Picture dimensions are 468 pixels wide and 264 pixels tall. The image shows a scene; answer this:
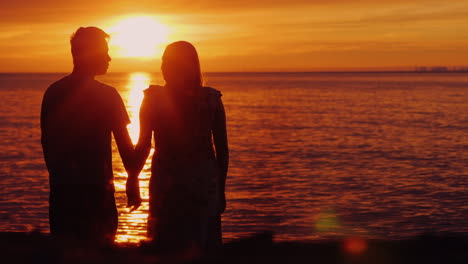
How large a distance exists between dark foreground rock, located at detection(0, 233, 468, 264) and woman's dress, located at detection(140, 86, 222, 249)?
0.97m

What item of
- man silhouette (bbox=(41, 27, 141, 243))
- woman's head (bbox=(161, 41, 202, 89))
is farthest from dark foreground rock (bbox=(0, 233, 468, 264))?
woman's head (bbox=(161, 41, 202, 89))

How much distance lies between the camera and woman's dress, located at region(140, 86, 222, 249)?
4.48 meters

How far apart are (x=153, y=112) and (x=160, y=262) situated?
1.66 m

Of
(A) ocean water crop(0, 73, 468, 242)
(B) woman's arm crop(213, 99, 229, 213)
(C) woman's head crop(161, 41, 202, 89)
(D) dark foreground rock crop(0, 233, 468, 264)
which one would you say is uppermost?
(C) woman's head crop(161, 41, 202, 89)

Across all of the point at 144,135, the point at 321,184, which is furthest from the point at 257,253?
the point at 321,184

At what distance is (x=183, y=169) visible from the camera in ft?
14.8

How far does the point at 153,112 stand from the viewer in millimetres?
4504

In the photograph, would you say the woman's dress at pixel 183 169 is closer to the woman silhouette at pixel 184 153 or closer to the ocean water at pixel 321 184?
the woman silhouette at pixel 184 153

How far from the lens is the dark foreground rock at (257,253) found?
9.84 ft

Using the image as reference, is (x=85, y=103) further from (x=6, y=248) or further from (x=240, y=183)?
(x=240, y=183)

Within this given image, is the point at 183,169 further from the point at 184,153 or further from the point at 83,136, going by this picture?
the point at 83,136

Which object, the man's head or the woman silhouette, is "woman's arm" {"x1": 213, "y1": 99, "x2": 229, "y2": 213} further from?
the man's head

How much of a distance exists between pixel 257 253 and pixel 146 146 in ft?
5.12

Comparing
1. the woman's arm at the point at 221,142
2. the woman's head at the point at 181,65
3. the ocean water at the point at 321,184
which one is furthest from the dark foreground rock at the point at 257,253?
the ocean water at the point at 321,184
